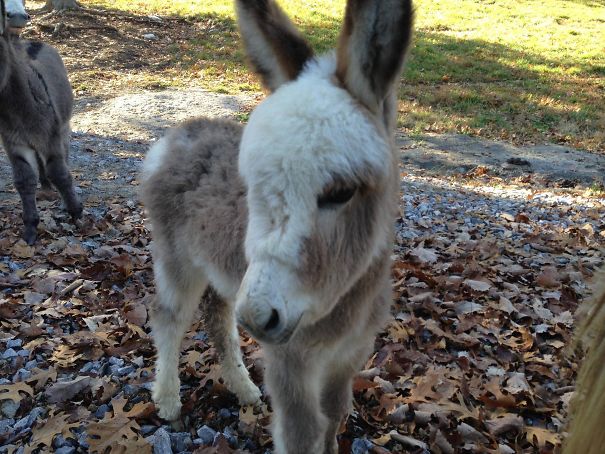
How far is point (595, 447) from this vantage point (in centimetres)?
98

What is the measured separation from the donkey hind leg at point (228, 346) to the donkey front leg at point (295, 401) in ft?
2.95

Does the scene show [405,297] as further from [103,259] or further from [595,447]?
[595,447]

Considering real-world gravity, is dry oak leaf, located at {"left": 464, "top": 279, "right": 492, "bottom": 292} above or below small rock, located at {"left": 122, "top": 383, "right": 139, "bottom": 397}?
above

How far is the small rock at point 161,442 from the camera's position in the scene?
301 cm

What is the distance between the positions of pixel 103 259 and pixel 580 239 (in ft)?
18.4

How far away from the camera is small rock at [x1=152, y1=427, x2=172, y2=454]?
3.01 metres

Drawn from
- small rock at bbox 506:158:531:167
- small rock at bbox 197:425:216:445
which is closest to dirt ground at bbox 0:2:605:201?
small rock at bbox 506:158:531:167

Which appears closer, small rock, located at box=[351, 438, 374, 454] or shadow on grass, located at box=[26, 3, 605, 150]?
small rock, located at box=[351, 438, 374, 454]

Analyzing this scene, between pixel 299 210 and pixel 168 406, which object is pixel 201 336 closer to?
pixel 168 406

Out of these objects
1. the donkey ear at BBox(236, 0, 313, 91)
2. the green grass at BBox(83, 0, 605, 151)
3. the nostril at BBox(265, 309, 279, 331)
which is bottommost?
the green grass at BBox(83, 0, 605, 151)

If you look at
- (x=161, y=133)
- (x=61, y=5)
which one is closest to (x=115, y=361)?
(x=161, y=133)

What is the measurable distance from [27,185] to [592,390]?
20.8ft

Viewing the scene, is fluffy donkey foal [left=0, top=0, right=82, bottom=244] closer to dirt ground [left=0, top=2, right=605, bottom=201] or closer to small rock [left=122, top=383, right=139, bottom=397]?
dirt ground [left=0, top=2, right=605, bottom=201]

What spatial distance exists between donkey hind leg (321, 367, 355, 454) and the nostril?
1150mm
